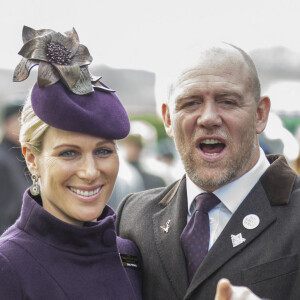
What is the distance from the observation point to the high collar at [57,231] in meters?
2.33

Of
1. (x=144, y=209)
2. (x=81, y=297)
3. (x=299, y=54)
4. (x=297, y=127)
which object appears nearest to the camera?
(x=81, y=297)

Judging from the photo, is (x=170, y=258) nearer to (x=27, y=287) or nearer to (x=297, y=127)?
(x=27, y=287)

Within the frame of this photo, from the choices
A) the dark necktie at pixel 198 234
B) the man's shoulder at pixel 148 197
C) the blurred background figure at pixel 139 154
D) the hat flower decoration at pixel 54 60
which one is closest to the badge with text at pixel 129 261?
the dark necktie at pixel 198 234

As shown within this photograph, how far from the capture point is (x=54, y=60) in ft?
7.47

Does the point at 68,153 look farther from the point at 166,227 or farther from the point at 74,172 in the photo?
the point at 166,227

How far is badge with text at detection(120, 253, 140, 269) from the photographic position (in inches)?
106

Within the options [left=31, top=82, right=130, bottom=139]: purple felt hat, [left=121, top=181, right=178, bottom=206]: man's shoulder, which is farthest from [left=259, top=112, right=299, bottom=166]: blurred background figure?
[left=31, top=82, right=130, bottom=139]: purple felt hat

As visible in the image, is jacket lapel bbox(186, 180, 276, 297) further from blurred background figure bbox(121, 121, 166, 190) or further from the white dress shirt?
blurred background figure bbox(121, 121, 166, 190)

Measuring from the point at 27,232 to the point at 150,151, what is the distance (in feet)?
21.7

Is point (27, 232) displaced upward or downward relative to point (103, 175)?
downward

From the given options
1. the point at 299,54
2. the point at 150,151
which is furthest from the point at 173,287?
the point at 299,54

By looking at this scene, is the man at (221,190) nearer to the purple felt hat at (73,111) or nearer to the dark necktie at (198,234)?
the dark necktie at (198,234)

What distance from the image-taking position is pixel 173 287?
103 inches

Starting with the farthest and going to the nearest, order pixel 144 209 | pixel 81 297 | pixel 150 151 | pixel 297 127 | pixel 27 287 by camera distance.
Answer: pixel 297 127 < pixel 150 151 < pixel 144 209 < pixel 81 297 < pixel 27 287
